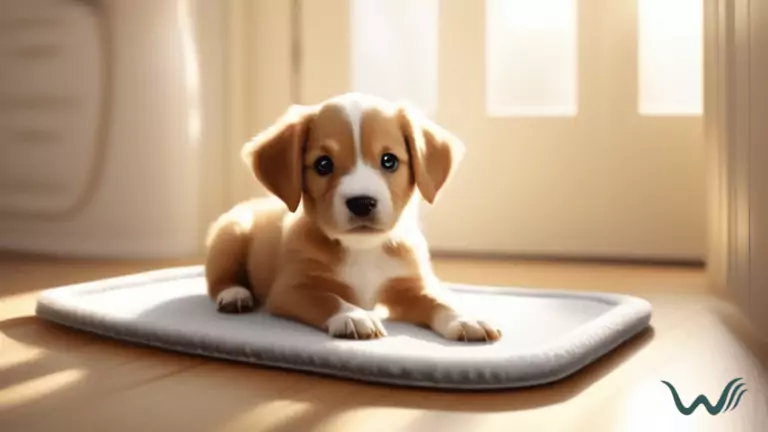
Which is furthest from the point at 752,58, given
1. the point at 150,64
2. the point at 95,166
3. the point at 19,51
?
the point at 19,51

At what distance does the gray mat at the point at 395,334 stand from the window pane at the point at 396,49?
34.0 inches

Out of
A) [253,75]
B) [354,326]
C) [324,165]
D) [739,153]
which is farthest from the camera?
[253,75]

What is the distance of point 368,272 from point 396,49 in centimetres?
117

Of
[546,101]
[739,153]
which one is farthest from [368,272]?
[546,101]

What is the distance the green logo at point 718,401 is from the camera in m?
0.92

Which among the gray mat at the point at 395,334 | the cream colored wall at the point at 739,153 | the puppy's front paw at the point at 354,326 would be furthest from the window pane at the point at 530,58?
the puppy's front paw at the point at 354,326

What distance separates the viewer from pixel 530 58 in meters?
2.27

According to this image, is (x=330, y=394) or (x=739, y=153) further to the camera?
(x=739, y=153)

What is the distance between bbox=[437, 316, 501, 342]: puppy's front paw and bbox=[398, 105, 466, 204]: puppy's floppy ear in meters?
0.19

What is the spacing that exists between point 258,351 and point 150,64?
1.36 meters

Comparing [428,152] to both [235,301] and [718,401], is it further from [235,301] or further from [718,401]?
[718,401]

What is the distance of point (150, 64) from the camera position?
2283 mm

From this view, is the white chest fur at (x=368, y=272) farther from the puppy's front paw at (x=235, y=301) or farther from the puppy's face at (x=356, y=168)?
the puppy's front paw at (x=235, y=301)

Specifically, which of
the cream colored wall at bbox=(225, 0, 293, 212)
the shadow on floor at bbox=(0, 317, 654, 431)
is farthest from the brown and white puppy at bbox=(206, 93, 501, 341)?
the cream colored wall at bbox=(225, 0, 293, 212)
